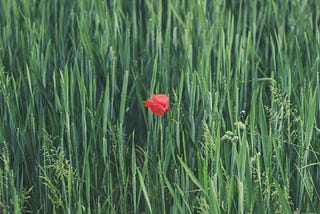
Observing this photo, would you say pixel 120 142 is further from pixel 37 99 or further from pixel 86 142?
pixel 37 99

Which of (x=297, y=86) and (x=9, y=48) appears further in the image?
(x=9, y=48)

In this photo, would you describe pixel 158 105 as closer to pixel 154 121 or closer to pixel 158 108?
pixel 158 108

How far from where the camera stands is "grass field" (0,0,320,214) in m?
1.92

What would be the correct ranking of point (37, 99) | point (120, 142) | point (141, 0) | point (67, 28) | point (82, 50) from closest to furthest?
point (120, 142)
point (37, 99)
point (82, 50)
point (67, 28)
point (141, 0)

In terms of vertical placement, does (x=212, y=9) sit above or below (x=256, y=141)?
above

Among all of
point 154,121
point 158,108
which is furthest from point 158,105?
point 154,121

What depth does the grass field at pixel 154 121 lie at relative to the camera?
1923 millimetres

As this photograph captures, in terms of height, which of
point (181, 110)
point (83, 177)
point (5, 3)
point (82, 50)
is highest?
point (5, 3)

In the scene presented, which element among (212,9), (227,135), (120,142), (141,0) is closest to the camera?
(227,135)

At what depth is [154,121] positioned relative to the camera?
243 cm

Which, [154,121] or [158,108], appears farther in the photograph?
[154,121]

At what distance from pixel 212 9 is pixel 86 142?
47.4 inches

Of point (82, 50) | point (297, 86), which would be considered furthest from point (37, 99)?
point (297, 86)

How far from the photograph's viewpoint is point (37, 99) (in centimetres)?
235
